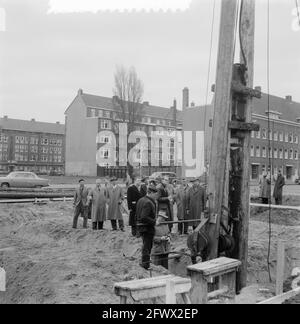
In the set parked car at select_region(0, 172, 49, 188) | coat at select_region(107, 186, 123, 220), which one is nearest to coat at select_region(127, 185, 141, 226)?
coat at select_region(107, 186, 123, 220)

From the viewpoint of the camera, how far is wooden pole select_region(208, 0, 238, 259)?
19.0ft

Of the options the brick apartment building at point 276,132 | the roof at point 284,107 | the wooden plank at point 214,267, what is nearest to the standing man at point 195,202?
the wooden plank at point 214,267

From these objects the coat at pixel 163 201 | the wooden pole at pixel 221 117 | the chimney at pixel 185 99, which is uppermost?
the chimney at pixel 185 99

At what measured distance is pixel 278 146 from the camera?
64.5 metres

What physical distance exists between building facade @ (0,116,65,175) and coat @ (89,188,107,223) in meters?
68.1

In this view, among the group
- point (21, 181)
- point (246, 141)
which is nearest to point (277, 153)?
point (21, 181)

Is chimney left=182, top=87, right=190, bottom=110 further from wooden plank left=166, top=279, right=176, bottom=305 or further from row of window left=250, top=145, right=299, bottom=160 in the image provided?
wooden plank left=166, top=279, right=176, bottom=305

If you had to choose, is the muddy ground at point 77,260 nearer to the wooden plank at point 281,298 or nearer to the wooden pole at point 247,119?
the wooden plank at point 281,298

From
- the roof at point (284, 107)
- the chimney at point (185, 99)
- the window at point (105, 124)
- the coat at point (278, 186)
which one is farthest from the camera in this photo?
the window at point (105, 124)

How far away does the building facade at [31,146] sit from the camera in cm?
8375

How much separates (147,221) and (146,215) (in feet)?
0.37

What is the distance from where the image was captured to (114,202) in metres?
13.5

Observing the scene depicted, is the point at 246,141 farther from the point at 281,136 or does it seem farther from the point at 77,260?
the point at 281,136
